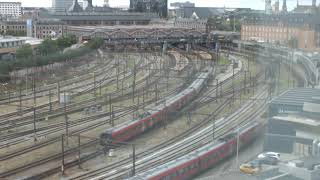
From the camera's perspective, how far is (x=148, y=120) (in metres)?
6.59

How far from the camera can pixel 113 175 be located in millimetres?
4746

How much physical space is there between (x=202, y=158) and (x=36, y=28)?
19.3 m

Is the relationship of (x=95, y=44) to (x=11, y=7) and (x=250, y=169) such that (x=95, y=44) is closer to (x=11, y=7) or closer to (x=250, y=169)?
(x=250, y=169)

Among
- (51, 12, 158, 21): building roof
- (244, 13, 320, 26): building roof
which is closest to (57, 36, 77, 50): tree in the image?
(51, 12, 158, 21): building roof

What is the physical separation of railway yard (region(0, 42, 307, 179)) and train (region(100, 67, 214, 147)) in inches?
0.5

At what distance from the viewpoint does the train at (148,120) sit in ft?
19.1

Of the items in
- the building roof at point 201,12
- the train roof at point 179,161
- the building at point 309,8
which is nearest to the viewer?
the building at point 309,8

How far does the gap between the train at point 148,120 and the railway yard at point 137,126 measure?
0.01 metres

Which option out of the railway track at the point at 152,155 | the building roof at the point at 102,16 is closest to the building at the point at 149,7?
the building roof at the point at 102,16

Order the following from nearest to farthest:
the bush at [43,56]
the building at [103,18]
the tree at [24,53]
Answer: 1. the bush at [43,56]
2. the tree at [24,53]
3. the building at [103,18]

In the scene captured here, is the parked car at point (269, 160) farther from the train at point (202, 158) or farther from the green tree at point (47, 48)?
the green tree at point (47, 48)

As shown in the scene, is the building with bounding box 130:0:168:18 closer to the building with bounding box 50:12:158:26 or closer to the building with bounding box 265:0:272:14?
the building with bounding box 50:12:158:26

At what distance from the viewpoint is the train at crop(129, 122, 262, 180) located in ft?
13.8

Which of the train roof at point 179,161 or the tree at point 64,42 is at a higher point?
the tree at point 64,42
